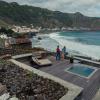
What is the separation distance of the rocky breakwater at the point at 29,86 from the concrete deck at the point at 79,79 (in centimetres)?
119

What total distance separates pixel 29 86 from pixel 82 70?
14.9ft

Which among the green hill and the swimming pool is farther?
the green hill

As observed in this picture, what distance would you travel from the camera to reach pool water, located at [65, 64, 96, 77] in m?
9.33

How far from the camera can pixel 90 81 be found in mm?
8172

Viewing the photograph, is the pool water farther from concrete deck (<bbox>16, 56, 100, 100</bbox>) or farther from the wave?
the wave

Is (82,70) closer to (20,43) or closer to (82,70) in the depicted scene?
(82,70)

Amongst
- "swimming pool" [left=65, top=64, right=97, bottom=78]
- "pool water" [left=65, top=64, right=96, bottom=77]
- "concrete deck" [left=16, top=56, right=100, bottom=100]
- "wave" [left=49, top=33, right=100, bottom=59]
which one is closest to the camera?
"concrete deck" [left=16, top=56, right=100, bottom=100]

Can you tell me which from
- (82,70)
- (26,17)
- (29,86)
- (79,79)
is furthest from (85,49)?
(26,17)

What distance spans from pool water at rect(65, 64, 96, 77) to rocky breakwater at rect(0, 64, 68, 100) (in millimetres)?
2840

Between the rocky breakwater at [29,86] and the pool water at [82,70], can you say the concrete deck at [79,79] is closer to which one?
the pool water at [82,70]

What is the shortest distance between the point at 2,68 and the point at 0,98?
312cm

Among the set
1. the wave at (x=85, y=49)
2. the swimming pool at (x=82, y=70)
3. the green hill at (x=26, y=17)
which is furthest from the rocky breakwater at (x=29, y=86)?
the green hill at (x=26, y=17)

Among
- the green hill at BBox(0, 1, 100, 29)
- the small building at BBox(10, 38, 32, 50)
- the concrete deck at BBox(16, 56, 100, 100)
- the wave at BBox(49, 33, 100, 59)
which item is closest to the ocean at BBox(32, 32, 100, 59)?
the wave at BBox(49, 33, 100, 59)

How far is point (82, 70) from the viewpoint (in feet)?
32.7
